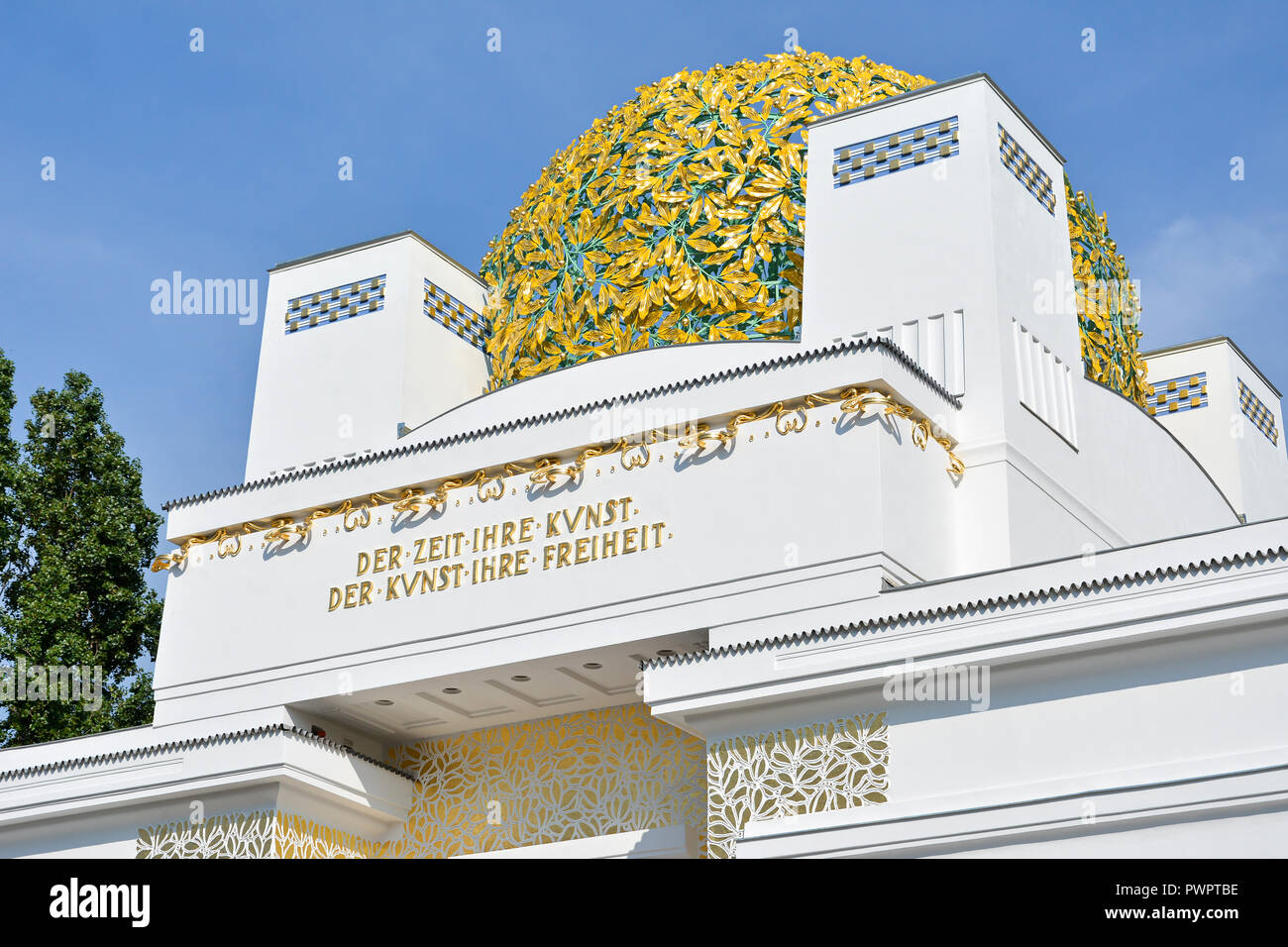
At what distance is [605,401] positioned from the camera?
8.70 metres

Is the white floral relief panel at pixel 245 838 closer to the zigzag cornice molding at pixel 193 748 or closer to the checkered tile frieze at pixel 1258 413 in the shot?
the zigzag cornice molding at pixel 193 748

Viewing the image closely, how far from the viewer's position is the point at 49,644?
13.7 m

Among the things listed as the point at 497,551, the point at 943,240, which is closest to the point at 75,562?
the point at 497,551

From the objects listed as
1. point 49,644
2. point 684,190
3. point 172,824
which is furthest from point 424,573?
point 49,644

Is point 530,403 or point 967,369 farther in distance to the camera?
point 530,403

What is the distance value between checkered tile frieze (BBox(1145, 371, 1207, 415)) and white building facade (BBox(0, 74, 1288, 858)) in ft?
3.70

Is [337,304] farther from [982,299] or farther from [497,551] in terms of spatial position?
[982,299]

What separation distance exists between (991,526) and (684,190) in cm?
278

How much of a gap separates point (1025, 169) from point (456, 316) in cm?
372

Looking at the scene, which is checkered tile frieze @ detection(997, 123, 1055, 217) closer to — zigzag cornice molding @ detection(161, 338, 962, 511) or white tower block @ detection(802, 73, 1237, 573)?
white tower block @ detection(802, 73, 1237, 573)

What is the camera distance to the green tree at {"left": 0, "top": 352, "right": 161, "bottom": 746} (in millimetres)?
13672

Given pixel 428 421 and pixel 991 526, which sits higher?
pixel 428 421
